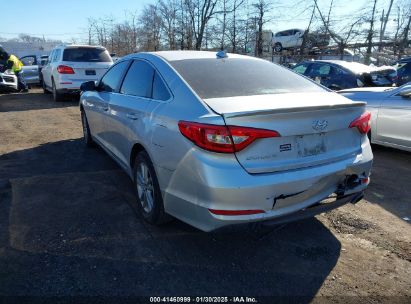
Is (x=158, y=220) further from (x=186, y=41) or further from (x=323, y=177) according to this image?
(x=186, y=41)

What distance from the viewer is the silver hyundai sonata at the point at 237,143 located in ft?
8.70

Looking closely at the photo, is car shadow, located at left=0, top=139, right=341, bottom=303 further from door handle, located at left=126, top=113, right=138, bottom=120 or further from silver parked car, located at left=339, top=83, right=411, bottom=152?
silver parked car, located at left=339, top=83, right=411, bottom=152

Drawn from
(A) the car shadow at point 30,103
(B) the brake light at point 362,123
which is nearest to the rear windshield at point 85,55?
(A) the car shadow at point 30,103

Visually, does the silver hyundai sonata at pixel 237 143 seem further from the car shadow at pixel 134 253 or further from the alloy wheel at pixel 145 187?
the car shadow at pixel 134 253

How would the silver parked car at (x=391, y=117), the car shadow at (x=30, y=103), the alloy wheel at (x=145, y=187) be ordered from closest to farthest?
1. the alloy wheel at (x=145, y=187)
2. the silver parked car at (x=391, y=117)
3. the car shadow at (x=30, y=103)

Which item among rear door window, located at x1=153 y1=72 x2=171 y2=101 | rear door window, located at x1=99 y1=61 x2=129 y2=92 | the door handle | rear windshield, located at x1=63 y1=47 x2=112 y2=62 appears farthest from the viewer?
rear windshield, located at x1=63 y1=47 x2=112 y2=62

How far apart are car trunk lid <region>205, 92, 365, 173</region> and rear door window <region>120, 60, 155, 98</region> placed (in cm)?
104

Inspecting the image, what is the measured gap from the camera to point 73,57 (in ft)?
39.5

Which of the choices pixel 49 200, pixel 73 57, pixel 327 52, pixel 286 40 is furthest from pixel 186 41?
pixel 49 200

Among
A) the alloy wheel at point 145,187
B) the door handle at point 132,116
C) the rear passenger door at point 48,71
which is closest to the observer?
the alloy wheel at point 145,187

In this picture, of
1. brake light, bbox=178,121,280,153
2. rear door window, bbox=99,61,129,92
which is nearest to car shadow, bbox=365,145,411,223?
brake light, bbox=178,121,280,153

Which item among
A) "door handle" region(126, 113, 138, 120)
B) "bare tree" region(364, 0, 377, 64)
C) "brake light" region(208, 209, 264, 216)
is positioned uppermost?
"bare tree" region(364, 0, 377, 64)

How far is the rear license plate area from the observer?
283 centimetres

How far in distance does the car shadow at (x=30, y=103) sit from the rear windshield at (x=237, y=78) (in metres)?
9.24
